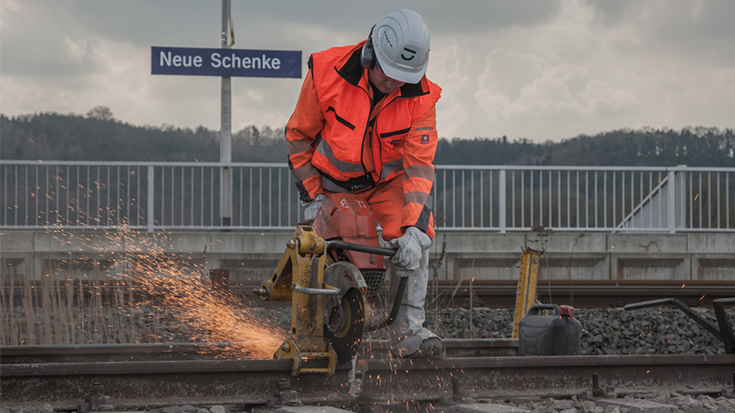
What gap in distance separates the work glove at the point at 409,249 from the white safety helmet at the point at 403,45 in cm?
89

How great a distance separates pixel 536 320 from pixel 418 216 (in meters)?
1.70

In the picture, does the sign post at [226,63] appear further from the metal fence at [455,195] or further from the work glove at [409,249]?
the work glove at [409,249]

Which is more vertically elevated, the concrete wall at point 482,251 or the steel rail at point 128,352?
the concrete wall at point 482,251

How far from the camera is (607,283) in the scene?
28.7 ft

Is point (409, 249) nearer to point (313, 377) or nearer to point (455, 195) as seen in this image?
point (313, 377)

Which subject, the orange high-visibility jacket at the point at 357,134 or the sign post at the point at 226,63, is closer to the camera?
the orange high-visibility jacket at the point at 357,134

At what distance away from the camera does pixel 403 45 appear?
367 cm

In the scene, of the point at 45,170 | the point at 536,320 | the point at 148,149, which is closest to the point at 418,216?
the point at 536,320

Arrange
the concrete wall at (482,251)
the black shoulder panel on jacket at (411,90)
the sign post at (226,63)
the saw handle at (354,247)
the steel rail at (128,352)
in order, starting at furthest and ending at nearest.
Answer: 1. the sign post at (226,63)
2. the concrete wall at (482,251)
3. the steel rail at (128,352)
4. the black shoulder panel on jacket at (411,90)
5. the saw handle at (354,247)

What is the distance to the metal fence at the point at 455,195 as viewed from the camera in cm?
1135

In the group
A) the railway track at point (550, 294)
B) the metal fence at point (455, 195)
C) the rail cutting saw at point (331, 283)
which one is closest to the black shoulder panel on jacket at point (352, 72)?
the rail cutting saw at point (331, 283)

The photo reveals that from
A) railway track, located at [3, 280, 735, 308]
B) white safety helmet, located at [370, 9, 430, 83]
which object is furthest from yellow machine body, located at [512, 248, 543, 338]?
white safety helmet, located at [370, 9, 430, 83]

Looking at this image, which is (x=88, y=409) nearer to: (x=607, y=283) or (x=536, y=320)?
(x=536, y=320)

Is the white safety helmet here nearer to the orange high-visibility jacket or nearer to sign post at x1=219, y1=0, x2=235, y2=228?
the orange high-visibility jacket
